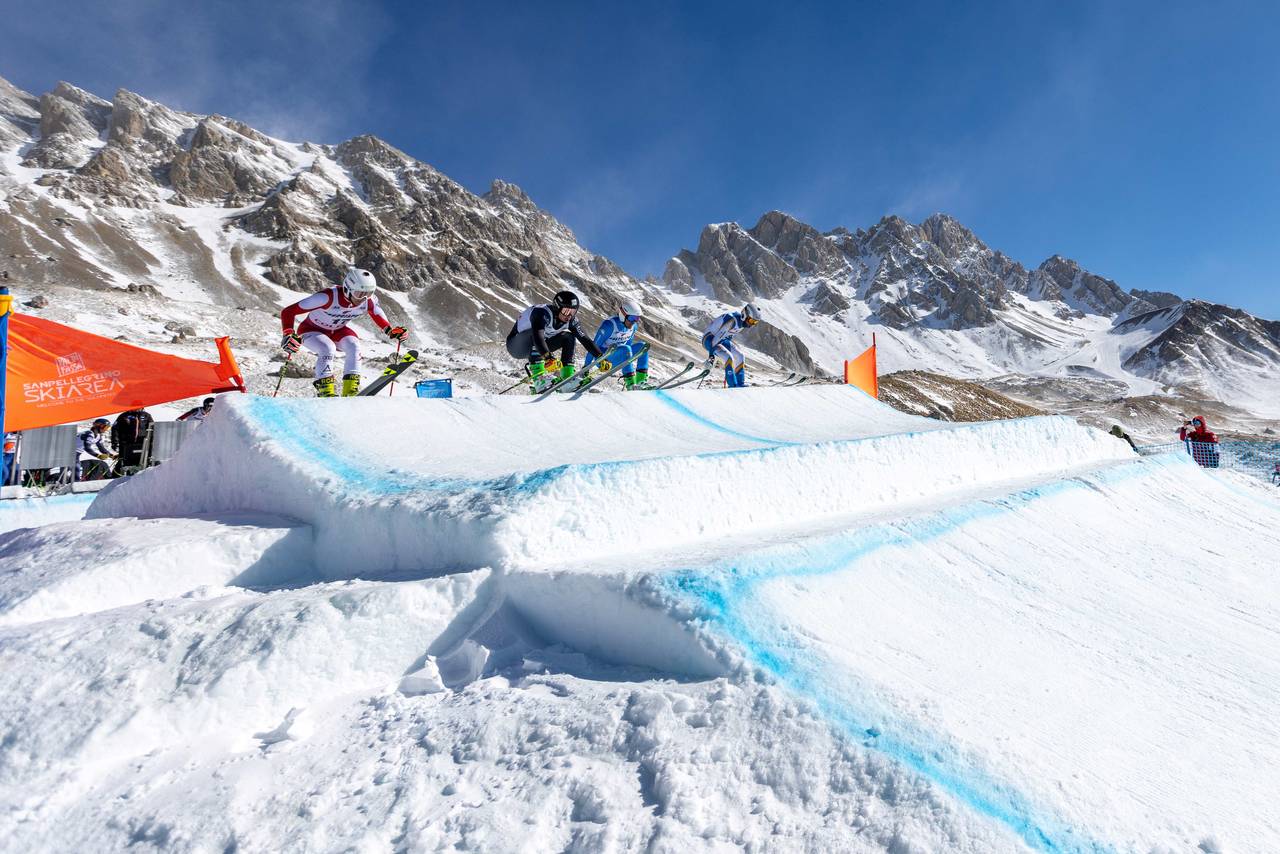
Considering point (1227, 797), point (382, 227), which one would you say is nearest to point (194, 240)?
point (382, 227)

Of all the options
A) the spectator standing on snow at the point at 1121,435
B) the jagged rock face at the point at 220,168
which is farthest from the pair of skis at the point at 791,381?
the jagged rock face at the point at 220,168

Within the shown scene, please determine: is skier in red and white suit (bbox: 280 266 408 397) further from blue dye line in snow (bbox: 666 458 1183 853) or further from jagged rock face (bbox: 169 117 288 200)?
jagged rock face (bbox: 169 117 288 200)

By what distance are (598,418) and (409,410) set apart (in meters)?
1.67

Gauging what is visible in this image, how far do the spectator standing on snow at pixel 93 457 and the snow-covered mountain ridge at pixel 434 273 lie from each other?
6.99 metres

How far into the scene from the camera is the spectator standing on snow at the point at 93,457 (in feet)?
27.5

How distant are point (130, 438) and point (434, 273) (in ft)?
245

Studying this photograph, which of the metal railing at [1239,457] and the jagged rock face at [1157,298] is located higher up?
the jagged rock face at [1157,298]

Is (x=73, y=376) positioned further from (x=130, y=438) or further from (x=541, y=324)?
(x=541, y=324)

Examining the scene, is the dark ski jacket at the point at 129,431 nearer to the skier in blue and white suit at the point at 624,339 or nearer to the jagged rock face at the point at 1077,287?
the skier in blue and white suit at the point at 624,339

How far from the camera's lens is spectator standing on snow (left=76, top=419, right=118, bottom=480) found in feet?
27.5

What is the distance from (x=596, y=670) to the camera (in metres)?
2.21

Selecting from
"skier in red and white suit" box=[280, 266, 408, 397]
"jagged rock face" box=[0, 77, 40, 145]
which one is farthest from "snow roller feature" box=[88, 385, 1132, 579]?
"jagged rock face" box=[0, 77, 40, 145]

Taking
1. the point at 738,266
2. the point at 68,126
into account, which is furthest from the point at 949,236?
the point at 68,126

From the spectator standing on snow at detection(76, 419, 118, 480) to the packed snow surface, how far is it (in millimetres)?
5841
